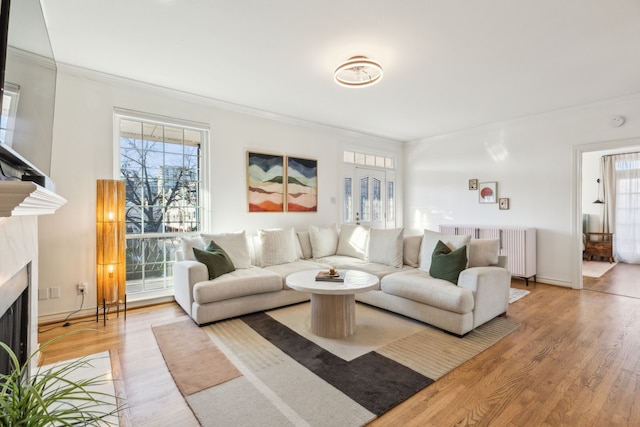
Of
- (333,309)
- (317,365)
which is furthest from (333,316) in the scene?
(317,365)

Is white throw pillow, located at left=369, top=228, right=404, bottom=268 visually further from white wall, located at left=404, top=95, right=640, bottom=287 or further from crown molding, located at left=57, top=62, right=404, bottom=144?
white wall, located at left=404, top=95, right=640, bottom=287

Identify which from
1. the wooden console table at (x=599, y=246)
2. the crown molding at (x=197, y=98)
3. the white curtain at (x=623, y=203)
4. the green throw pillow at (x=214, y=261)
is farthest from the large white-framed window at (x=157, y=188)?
the white curtain at (x=623, y=203)

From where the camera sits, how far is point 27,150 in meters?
1.46

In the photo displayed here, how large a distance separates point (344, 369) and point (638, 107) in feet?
16.1

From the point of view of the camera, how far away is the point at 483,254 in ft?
10.4

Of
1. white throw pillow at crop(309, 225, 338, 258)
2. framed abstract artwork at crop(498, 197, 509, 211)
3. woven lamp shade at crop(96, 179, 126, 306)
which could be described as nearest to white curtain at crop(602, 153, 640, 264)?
framed abstract artwork at crop(498, 197, 509, 211)

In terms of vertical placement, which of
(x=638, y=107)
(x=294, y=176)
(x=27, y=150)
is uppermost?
(x=638, y=107)

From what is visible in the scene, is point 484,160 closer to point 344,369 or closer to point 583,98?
point 583,98

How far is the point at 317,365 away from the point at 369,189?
4.33 meters

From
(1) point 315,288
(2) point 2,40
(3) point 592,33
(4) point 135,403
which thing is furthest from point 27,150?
(3) point 592,33

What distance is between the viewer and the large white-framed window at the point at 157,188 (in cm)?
362

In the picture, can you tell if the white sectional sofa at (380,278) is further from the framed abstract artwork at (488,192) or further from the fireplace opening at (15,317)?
the framed abstract artwork at (488,192)

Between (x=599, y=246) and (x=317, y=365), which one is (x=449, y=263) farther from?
(x=599, y=246)

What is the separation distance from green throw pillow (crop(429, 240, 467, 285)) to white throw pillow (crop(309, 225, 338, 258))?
182 centimetres
